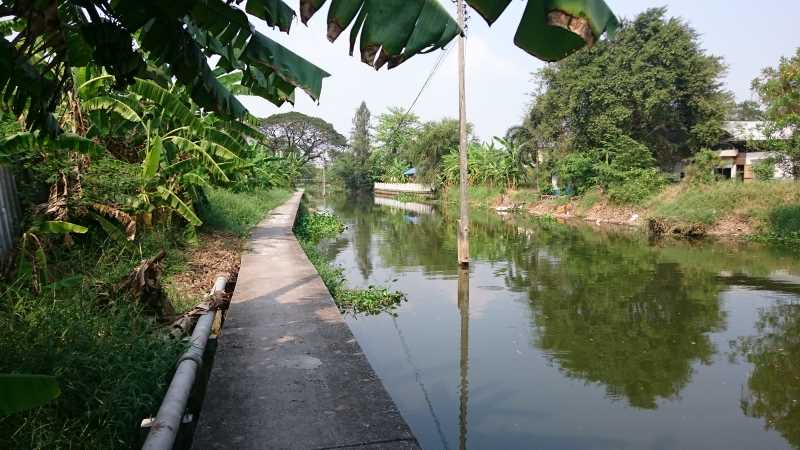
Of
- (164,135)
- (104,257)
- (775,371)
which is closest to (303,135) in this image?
(164,135)

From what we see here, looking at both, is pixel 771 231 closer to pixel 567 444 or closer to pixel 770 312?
pixel 770 312

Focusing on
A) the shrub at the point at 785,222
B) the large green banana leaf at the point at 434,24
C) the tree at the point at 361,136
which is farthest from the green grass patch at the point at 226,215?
the tree at the point at 361,136

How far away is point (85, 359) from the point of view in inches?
124

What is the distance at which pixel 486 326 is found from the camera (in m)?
7.59

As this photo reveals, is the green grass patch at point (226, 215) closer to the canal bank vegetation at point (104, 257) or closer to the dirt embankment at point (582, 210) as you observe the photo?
the canal bank vegetation at point (104, 257)

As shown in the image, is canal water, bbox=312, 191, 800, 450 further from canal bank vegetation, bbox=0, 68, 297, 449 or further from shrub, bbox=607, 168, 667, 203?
shrub, bbox=607, 168, 667, 203

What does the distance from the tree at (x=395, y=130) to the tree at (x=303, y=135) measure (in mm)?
5925

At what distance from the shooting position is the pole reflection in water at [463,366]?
4.64m

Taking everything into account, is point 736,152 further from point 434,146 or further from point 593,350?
point 593,350

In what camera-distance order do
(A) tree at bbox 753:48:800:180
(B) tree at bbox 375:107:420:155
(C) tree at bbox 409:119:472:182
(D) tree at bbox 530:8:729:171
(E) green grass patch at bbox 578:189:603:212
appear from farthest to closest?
(B) tree at bbox 375:107:420:155
(C) tree at bbox 409:119:472:182
(E) green grass patch at bbox 578:189:603:212
(D) tree at bbox 530:8:729:171
(A) tree at bbox 753:48:800:180

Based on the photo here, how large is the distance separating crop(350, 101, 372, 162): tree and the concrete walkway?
2232 inches

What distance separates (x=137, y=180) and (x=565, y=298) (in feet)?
22.5

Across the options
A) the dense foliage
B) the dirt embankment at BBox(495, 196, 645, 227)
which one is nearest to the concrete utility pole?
the dirt embankment at BBox(495, 196, 645, 227)

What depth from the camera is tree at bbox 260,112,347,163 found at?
5769cm
